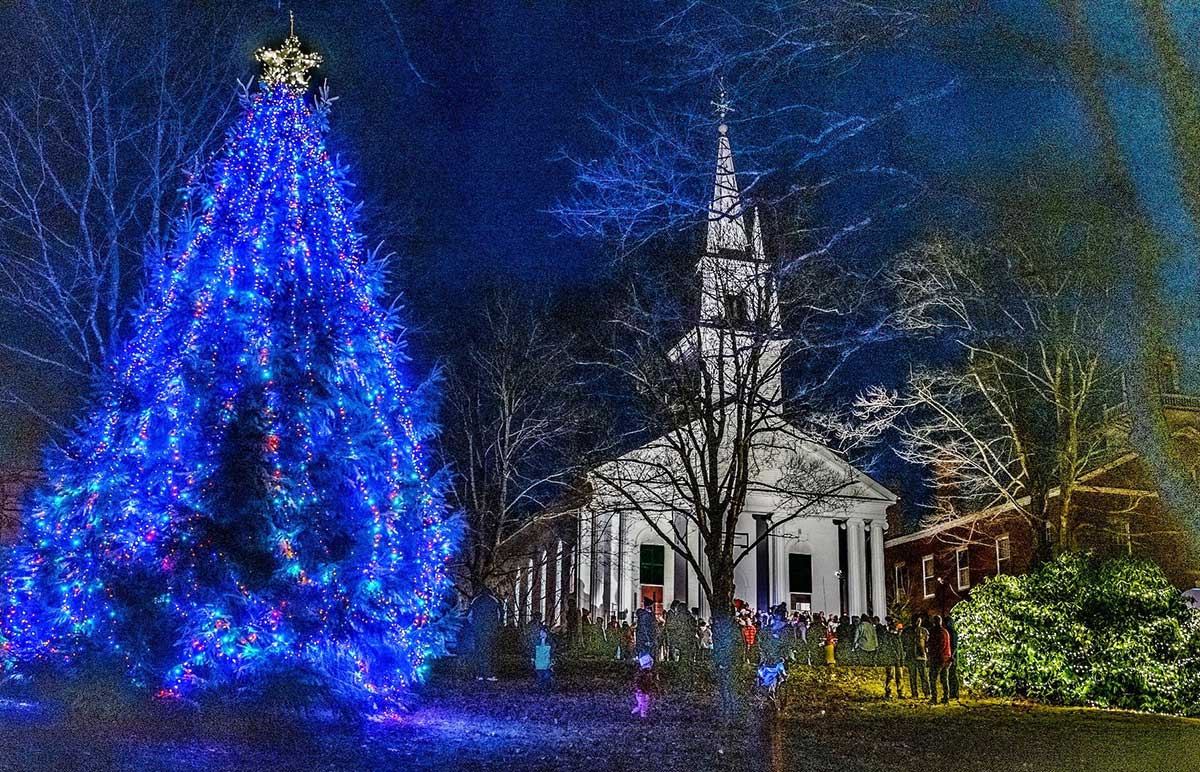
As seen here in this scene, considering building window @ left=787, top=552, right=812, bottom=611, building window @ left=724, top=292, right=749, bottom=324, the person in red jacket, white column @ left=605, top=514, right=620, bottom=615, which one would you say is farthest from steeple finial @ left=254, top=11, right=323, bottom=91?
building window @ left=787, top=552, right=812, bottom=611

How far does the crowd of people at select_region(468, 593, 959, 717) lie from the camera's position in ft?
52.8

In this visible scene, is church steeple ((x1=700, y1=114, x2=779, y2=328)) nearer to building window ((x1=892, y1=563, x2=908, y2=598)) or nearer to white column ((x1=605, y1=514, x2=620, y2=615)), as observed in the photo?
white column ((x1=605, y1=514, x2=620, y2=615))

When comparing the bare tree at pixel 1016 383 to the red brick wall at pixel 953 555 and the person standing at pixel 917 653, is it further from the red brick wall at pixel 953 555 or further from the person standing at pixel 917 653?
the red brick wall at pixel 953 555

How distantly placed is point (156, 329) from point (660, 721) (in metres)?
7.75

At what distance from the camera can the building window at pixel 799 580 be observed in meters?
38.3

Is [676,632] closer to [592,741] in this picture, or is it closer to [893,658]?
[893,658]

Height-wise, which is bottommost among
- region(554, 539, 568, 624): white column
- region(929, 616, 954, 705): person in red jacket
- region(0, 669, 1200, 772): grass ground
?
region(0, 669, 1200, 772): grass ground

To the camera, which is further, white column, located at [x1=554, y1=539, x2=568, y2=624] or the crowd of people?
white column, located at [x1=554, y1=539, x2=568, y2=624]

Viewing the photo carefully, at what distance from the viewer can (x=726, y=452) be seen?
32.5 meters

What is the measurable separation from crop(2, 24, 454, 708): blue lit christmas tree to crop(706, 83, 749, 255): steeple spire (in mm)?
4592

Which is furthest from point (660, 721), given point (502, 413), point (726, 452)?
point (726, 452)

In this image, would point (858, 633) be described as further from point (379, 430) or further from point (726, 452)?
point (379, 430)

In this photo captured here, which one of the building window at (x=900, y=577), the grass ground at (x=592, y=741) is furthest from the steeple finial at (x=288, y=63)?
the building window at (x=900, y=577)

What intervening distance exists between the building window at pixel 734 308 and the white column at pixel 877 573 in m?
23.6
